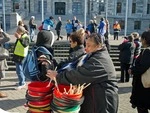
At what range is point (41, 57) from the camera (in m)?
4.31

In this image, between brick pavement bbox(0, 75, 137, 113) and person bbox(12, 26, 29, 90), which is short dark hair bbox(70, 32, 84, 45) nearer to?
brick pavement bbox(0, 75, 137, 113)

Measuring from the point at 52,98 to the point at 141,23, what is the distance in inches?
1544

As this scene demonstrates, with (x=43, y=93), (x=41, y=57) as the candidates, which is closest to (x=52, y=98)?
(x=43, y=93)

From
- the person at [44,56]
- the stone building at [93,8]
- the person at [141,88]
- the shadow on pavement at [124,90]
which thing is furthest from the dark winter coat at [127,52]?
the stone building at [93,8]

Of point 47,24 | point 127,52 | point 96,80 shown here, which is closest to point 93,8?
point 127,52

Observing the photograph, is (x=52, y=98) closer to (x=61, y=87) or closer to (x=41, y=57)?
(x=61, y=87)

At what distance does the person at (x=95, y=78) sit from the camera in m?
3.38

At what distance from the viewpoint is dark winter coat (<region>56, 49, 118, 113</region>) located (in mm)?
3379

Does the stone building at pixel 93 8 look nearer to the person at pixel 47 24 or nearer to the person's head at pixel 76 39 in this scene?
the person at pixel 47 24

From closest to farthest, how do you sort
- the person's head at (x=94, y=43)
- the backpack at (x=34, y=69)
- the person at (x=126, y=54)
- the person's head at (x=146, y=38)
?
the person's head at (x=94, y=43)
the backpack at (x=34, y=69)
the person's head at (x=146, y=38)
the person at (x=126, y=54)

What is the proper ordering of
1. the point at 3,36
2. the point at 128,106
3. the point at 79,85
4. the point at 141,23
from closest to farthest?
the point at 79,85 → the point at 128,106 → the point at 3,36 → the point at 141,23

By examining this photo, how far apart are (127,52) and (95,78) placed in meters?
6.21

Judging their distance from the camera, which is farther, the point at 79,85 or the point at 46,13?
the point at 46,13

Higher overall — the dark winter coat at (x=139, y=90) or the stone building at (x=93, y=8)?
the stone building at (x=93, y=8)
